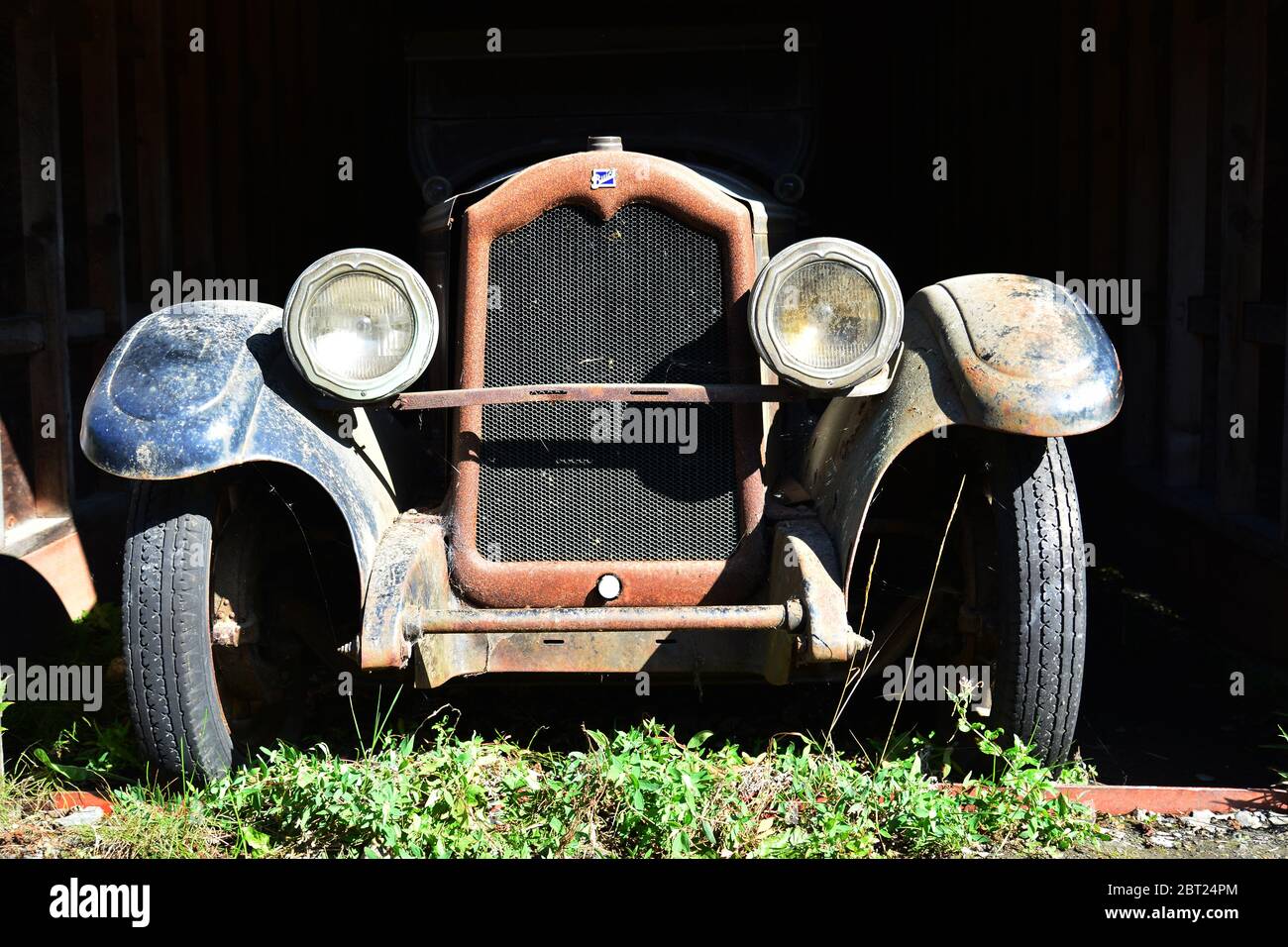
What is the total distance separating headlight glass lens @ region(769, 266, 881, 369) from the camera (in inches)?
119

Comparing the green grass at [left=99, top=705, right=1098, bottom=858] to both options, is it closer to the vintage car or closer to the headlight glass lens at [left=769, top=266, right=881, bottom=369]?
the vintage car

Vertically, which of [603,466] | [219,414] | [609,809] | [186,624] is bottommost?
[609,809]

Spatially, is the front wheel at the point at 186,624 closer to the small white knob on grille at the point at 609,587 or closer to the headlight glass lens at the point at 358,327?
the headlight glass lens at the point at 358,327

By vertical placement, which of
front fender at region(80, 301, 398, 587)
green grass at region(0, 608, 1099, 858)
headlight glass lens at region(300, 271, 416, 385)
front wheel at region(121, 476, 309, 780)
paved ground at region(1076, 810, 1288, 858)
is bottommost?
paved ground at region(1076, 810, 1288, 858)

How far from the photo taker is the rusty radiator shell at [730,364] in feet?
10.8

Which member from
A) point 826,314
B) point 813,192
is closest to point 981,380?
point 826,314

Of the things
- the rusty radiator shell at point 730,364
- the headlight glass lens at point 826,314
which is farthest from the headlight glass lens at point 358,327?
the headlight glass lens at point 826,314

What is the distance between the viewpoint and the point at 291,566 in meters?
3.56

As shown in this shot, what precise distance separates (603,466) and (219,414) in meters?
0.93

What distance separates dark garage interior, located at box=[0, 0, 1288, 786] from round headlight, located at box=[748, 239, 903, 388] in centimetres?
124

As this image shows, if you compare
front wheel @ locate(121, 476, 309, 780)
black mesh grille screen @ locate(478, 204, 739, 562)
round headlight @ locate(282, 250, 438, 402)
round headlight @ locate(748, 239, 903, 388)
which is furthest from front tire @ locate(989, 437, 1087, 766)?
front wheel @ locate(121, 476, 309, 780)

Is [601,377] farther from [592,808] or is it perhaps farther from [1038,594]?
[1038,594]

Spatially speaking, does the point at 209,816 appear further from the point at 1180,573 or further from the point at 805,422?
Result: the point at 1180,573

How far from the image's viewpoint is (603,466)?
3.34 metres
